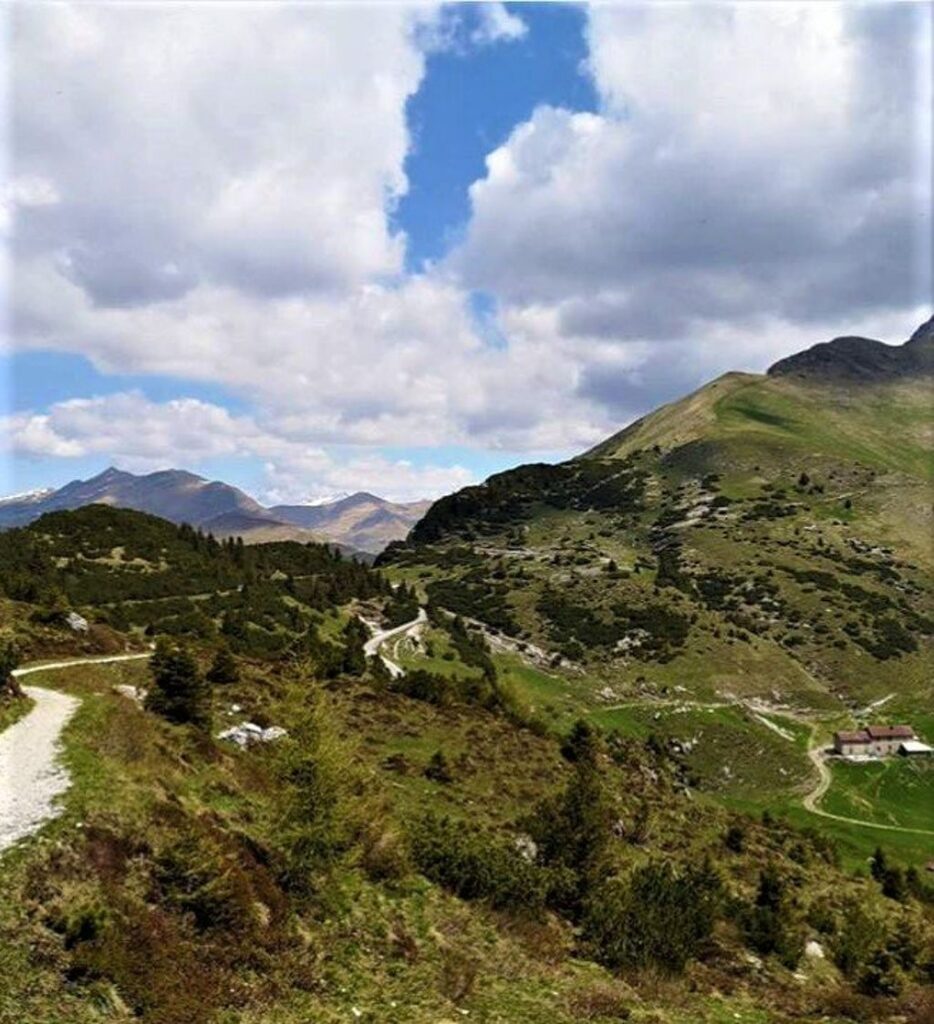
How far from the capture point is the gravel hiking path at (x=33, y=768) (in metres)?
21.0

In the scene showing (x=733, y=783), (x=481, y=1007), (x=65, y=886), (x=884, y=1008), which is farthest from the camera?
(x=733, y=783)

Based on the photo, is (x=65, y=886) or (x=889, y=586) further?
(x=889, y=586)

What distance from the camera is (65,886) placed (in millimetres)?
18531

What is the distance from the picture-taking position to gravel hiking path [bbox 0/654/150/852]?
21.0 metres

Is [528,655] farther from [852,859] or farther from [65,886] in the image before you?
[65,886]

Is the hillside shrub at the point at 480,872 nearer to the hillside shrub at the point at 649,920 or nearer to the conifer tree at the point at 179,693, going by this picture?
the hillside shrub at the point at 649,920

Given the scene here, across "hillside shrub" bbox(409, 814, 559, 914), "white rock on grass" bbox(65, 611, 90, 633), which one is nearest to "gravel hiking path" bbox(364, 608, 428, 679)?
"white rock on grass" bbox(65, 611, 90, 633)

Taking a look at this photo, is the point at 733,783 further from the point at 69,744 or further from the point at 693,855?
the point at 69,744

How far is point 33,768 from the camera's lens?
25062 millimetres

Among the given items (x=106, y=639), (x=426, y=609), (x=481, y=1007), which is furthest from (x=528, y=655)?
(x=481, y=1007)

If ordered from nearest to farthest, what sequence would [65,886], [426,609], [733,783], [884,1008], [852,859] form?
[65,886], [884,1008], [852,859], [733,783], [426,609]

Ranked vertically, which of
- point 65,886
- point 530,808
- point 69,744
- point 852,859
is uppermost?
point 69,744

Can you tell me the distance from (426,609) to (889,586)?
112915mm

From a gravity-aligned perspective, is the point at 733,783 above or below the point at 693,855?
below
